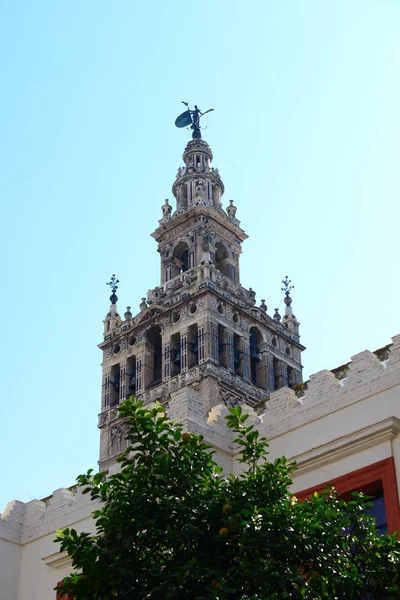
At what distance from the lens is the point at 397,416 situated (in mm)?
18125

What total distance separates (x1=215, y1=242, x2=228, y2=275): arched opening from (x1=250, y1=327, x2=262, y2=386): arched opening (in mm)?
5958

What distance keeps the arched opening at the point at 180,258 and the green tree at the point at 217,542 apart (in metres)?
59.6

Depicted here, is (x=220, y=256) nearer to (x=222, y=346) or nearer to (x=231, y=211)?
(x=231, y=211)

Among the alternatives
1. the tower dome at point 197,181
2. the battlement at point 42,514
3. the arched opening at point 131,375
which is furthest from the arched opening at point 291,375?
the battlement at point 42,514

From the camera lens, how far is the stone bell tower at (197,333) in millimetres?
65812

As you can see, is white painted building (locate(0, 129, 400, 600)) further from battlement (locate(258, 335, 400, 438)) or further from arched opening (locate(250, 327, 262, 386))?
battlement (locate(258, 335, 400, 438))

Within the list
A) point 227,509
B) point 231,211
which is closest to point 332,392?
point 227,509

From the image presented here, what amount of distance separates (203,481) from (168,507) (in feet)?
2.35

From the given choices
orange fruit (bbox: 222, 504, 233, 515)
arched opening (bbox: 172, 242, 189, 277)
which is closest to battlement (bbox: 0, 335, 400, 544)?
orange fruit (bbox: 222, 504, 233, 515)

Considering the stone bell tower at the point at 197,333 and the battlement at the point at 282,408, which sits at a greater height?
the stone bell tower at the point at 197,333

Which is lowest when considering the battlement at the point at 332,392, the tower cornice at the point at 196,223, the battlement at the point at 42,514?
the battlement at the point at 42,514

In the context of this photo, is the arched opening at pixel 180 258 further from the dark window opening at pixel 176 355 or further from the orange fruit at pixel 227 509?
the orange fruit at pixel 227 509

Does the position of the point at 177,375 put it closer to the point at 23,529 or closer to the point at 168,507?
the point at 23,529

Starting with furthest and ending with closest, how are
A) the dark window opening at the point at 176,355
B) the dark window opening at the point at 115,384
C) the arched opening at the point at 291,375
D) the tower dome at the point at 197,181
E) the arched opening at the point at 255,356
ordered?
the tower dome at the point at 197,181, the arched opening at the point at 291,375, the dark window opening at the point at 115,384, the arched opening at the point at 255,356, the dark window opening at the point at 176,355
